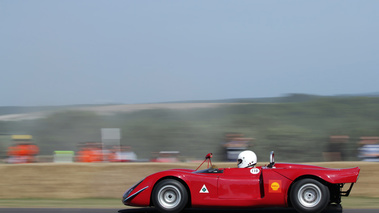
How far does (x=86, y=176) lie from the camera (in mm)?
9531

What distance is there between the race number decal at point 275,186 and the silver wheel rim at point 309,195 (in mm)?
269

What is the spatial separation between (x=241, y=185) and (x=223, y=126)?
27.4 ft

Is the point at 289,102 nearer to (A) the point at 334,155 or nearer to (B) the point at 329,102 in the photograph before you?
(B) the point at 329,102

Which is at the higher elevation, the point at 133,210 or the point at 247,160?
the point at 247,160

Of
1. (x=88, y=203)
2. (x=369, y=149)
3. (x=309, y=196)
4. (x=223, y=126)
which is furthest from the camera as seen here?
(x=223, y=126)

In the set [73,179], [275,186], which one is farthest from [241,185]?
[73,179]

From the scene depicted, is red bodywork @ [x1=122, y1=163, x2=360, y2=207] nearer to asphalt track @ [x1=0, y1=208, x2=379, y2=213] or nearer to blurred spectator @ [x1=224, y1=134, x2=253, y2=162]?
asphalt track @ [x1=0, y1=208, x2=379, y2=213]

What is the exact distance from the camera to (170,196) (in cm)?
691

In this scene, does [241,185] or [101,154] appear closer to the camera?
[241,185]

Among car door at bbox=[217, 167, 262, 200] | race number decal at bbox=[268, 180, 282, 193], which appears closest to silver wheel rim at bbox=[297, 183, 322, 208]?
race number decal at bbox=[268, 180, 282, 193]

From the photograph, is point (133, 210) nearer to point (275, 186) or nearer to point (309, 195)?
point (275, 186)

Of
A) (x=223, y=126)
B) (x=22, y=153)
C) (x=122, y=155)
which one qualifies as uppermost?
(x=223, y=126)

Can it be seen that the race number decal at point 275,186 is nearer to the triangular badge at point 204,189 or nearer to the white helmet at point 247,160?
the white helmet at point 247,160

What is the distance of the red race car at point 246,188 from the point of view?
21.6 feet
